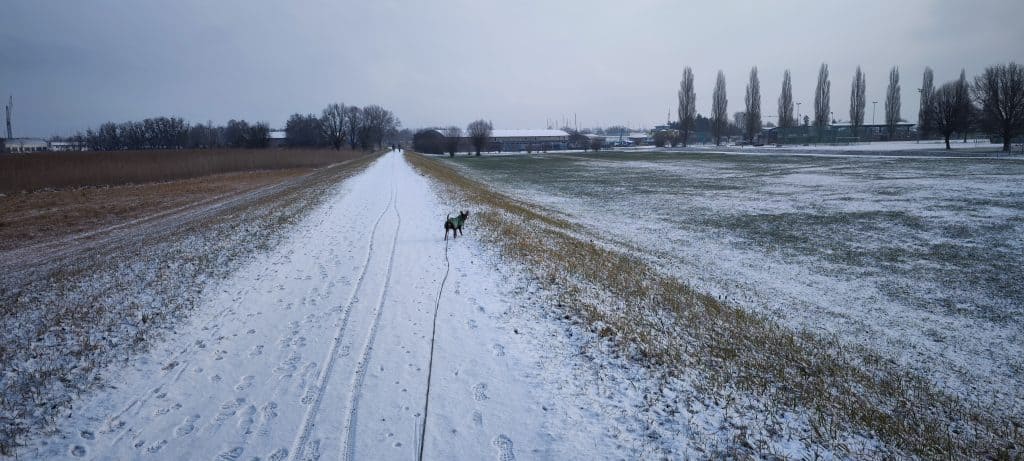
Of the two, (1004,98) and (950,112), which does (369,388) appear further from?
(950,112)

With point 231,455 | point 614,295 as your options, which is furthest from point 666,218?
point 231,455

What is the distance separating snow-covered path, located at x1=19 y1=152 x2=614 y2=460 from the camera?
5.06 meters

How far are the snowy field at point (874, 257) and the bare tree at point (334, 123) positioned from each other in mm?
115296

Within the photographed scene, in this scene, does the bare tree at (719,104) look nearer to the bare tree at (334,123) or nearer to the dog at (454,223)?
the bare tree at (334,123)

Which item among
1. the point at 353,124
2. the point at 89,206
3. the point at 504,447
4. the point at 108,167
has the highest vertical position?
the point at 353,124

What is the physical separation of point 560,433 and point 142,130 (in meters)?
155

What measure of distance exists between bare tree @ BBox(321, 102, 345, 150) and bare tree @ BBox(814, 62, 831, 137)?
12025 centimetres

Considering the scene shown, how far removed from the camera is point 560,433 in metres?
5.24

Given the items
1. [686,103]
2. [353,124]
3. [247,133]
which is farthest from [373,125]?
[686,103]

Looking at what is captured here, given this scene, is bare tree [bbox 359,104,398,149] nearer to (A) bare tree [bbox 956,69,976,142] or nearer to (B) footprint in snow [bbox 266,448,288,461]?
(A) bare tree [bbox 956,69,976,142]

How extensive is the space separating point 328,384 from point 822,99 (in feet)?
460

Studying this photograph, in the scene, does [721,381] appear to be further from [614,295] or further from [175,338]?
[175,338]

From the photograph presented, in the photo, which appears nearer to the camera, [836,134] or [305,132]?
[836,134]

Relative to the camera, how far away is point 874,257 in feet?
48.3
